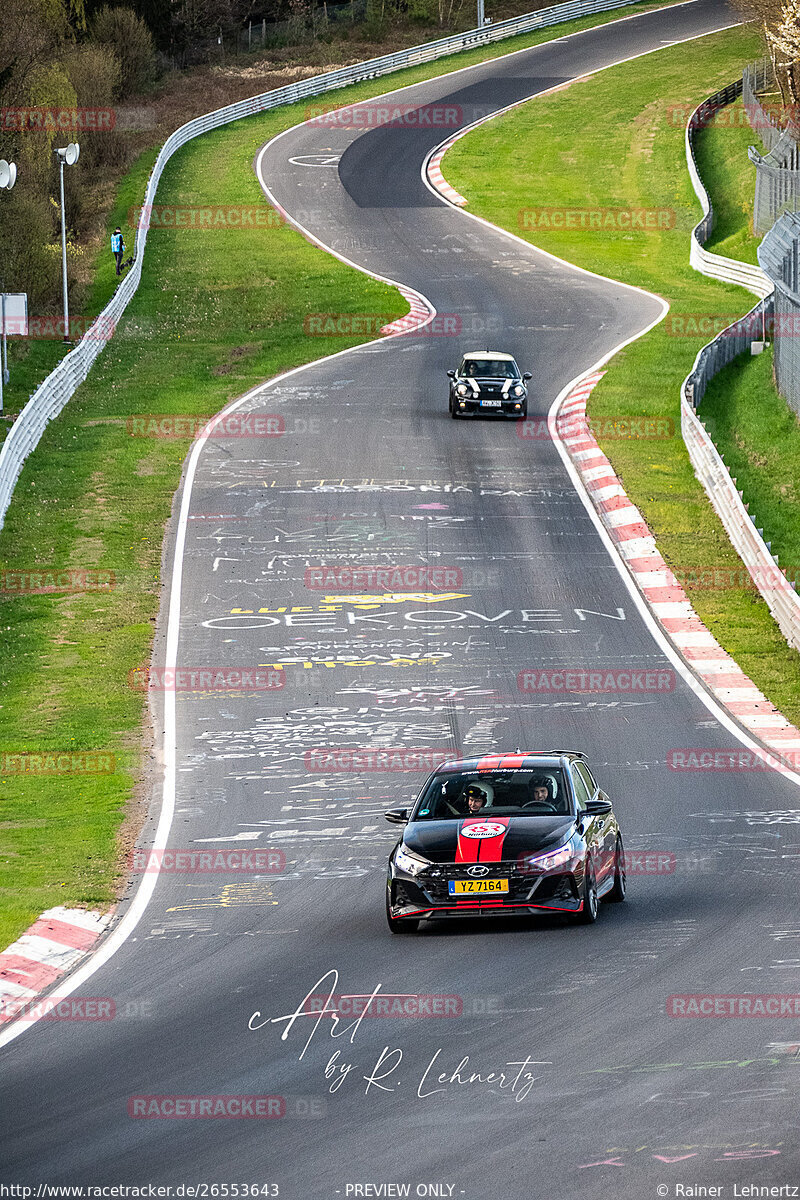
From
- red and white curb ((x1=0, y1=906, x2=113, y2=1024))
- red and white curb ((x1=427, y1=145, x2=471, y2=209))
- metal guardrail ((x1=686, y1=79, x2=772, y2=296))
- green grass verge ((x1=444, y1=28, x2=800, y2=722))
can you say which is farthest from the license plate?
red and white curb ((x1=427, y1=145, x2=471, y2=209))

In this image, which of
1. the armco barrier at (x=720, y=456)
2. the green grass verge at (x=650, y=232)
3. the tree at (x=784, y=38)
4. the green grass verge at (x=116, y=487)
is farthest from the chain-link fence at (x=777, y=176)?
the green grass verge at (x=116, y=487)

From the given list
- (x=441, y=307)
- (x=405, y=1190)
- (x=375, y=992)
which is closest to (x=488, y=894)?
(x=375, y=992)

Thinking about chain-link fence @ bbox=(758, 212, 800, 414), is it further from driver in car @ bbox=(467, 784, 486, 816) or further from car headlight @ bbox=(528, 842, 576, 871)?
car headlight @ bbox=(528, 842, 576, 871)

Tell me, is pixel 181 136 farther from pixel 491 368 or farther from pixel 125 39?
pixel 491 368

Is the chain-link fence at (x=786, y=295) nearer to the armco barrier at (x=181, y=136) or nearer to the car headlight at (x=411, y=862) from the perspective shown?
the armco barrier at (x=181, y=136)

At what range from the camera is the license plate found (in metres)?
13.1

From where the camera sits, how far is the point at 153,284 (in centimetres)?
5728

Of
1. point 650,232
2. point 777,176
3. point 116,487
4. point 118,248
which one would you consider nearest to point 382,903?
point 116,487

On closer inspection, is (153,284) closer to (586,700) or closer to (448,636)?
(448,636)

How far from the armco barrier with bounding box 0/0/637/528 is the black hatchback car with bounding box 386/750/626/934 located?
763 inches

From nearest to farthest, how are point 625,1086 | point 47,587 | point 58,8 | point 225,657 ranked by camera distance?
point 625,1086 < point 225,657 < point 47,587 < point 58,8

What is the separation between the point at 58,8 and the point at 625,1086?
73.4 m

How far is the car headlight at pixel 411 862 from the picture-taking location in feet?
43.5

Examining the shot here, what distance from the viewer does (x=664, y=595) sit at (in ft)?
91.8
